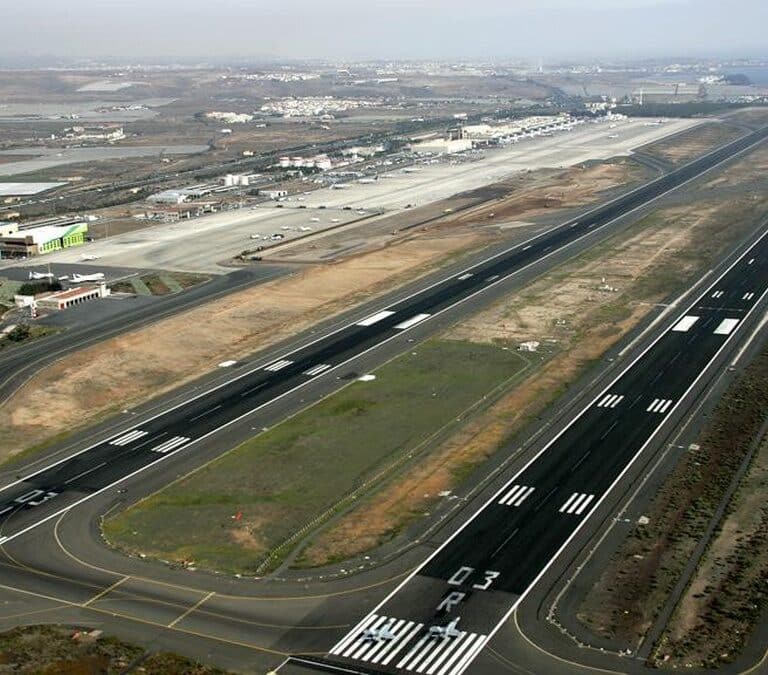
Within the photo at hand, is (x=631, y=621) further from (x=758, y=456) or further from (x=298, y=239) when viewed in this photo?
(x=298, y=239)

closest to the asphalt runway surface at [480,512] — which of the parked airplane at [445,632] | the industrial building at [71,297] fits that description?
the parked airplane at [445,632]

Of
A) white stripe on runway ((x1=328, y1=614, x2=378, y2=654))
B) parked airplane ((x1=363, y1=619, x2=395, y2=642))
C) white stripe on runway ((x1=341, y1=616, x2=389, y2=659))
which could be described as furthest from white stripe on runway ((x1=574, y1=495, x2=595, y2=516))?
white stripe on runway ((x1=341, y1=616, x2=389, y2=659))

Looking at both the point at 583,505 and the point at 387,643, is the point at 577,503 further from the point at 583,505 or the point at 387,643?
the point at 387,643

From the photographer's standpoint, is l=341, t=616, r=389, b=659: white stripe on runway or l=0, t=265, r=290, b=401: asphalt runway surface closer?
l=341, t=616, r=389, b=659: white stripe on runway

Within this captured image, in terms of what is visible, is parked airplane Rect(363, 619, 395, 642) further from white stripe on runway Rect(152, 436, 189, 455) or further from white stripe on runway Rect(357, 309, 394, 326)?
white stripe on runway Rect(357, 309, 394, 326)

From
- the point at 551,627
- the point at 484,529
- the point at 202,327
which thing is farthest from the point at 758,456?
the point at 202,327

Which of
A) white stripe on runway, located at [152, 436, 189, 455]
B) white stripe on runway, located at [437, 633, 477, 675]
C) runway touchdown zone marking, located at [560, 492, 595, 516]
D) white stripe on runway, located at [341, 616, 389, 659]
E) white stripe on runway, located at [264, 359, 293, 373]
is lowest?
white stripe on runway, located at [437, 633, 477, 675]
